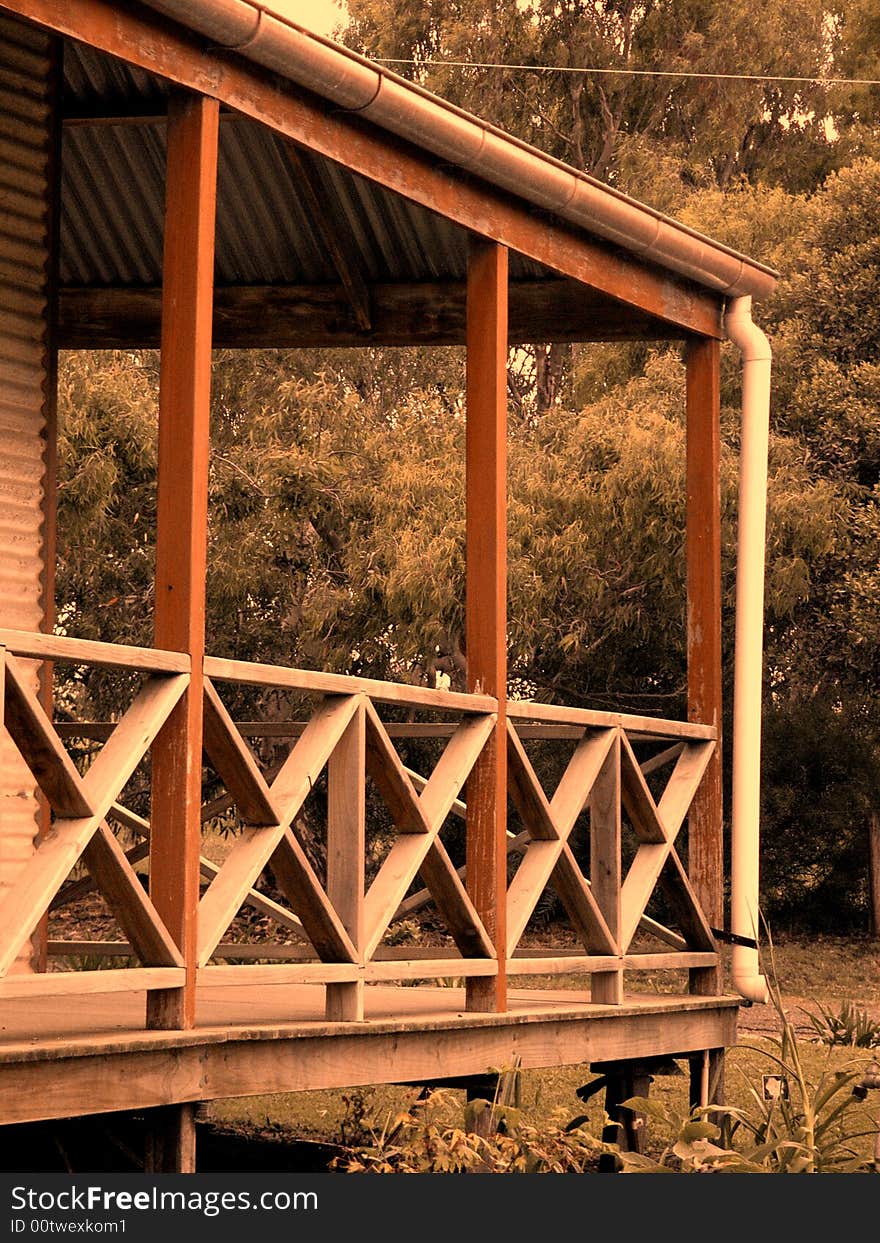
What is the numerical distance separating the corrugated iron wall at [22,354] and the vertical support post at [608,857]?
85.5 inches

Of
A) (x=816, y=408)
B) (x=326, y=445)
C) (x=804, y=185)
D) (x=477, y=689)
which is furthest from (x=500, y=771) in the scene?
Result: (x=804, y=185)

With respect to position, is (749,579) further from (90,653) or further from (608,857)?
(90,653)

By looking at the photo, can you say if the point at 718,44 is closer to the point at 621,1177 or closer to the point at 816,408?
the point at 816,408

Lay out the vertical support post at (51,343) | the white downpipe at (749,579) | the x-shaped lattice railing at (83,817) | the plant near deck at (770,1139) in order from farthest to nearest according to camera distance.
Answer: the white downpipe at (749,579) → the vertical support post at (51,343) → the plant near deck at (770,1139) → the x-shaped lattice railing at (83,817)

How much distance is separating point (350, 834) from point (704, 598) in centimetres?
302

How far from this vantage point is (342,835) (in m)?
6.06

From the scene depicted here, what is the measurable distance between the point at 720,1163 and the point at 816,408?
48.6 ft

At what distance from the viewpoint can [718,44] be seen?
30.0 meters

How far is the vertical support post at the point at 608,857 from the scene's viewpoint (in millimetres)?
7516

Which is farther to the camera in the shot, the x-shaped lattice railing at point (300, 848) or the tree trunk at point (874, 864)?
the tree trunk at point (874, 864)

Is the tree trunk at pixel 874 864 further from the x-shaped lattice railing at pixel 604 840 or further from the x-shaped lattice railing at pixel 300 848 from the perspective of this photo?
the x-shaped lattice railing at pixel 300 848

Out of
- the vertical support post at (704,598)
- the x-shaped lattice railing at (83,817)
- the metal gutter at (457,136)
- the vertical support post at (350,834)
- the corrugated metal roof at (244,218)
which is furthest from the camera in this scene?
the vertical support post at (704,598)

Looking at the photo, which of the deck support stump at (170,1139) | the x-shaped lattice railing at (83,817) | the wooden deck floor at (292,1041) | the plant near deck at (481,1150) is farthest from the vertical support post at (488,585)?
the x-shaped lattice railing at (83,817)

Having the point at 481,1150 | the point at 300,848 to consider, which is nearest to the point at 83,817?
the point at 300,848
